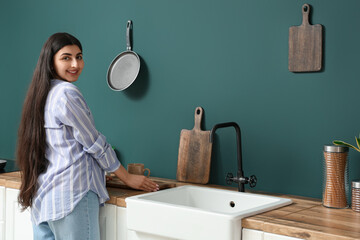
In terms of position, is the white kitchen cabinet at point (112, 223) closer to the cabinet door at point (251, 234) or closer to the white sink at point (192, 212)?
the white sink at point (192, 212)

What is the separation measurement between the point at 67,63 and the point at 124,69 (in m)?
0.77

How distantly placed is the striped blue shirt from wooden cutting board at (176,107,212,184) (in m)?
0.62

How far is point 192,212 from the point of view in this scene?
174 cm

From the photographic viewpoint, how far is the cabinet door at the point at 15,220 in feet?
7.80

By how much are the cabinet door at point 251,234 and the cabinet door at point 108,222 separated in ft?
2.15

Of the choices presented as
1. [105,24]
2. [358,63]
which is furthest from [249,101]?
[105,24]

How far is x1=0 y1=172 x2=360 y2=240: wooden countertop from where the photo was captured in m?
1.52

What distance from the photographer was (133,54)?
9.05 ft

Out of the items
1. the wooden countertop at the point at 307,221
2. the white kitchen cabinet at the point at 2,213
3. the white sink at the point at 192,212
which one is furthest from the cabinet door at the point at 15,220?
the white sink at the point at 192,212

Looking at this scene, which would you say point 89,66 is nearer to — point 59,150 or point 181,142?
point 181,142

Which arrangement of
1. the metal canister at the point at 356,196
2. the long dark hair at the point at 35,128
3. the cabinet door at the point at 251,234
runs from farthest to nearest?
the long dark hair at the point at 35,128
the metal canister at the point at 356,196
the cabinet door at the point at 251,234

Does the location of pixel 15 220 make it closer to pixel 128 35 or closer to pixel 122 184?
pixel 122 184

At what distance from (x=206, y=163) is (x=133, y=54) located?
0.82 m

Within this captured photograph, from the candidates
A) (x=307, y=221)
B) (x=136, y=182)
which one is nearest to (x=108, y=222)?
(x=136, y=182)
